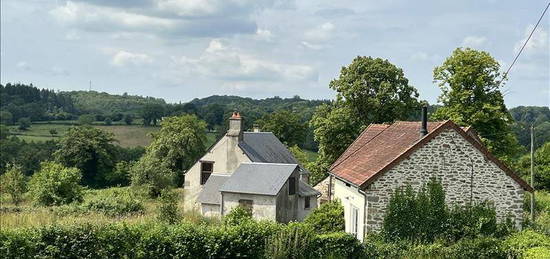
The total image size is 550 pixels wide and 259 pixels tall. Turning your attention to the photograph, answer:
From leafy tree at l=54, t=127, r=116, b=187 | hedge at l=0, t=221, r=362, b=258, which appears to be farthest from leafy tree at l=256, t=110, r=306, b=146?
hedge at l=0, t=221, r=362, b=258

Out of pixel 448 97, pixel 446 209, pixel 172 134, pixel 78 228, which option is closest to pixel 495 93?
pixel 448 97

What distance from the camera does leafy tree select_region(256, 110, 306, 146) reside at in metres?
80.4

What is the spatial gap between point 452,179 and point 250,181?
13.4 metres

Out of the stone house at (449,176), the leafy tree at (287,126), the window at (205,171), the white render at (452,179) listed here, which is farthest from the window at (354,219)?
the leafy tree at (287,126)

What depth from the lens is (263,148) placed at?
4406 centimetres

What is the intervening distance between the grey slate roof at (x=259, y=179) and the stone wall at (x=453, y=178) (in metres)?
10.3

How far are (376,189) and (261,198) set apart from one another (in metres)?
10.9

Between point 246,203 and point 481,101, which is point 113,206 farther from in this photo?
point 481,101

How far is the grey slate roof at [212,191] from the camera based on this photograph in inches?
1401

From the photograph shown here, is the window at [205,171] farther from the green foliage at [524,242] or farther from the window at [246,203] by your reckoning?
the green foliage at [524,242]

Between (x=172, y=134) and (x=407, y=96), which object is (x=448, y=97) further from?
(x=172, y=134)

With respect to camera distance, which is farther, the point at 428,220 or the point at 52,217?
the point at 52,217

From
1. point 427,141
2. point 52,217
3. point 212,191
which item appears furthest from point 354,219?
point 52,217

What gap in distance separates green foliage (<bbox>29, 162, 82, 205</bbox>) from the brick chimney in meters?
12.1
